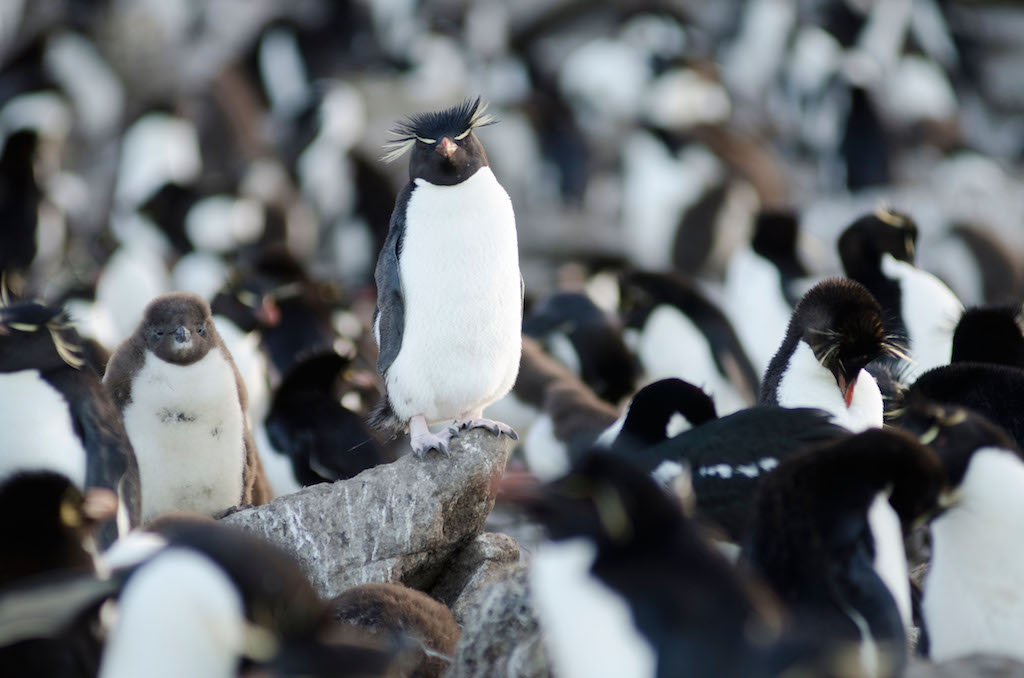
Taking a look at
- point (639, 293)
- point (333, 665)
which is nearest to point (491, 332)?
point (333, 665)

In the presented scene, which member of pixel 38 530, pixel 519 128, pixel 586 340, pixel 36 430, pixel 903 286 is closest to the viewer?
pixel 38 530

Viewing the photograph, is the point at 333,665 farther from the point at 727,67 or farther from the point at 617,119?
the point at 727,67

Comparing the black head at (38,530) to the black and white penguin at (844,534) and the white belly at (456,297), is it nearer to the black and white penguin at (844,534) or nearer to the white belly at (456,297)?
the white belly at (456,297)

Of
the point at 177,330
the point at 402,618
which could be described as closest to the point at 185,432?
the point at 177,330

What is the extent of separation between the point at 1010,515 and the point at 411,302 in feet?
8.00

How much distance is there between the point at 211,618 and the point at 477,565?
2403 mm

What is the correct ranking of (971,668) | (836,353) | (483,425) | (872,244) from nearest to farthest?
(971,668) < (836,353) < (483,425) < (872,244)

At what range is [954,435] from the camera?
4.24m

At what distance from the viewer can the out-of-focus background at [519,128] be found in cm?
1401

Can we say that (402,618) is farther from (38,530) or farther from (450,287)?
(450,287)

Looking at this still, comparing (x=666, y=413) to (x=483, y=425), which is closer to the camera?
(x=666, y=413)

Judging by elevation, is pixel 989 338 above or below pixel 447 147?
below

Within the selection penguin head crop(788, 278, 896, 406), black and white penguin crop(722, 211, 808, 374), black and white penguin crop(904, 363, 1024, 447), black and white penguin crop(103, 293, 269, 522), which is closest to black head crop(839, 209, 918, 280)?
black and white penguin crop(722, 211, 808, 374)

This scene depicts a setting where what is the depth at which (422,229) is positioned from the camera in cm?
562
